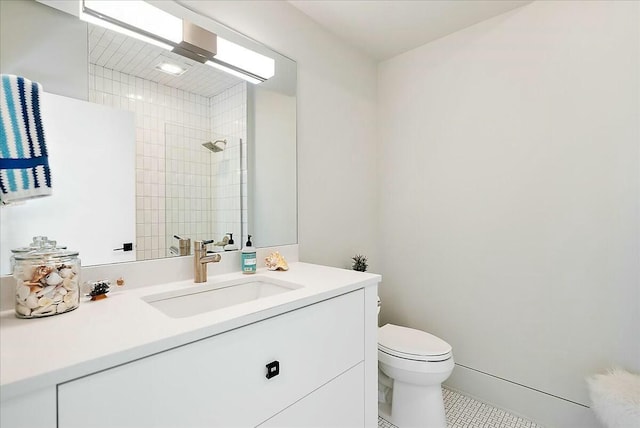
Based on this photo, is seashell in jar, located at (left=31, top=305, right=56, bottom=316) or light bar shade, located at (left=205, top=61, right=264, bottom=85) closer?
seashell in jar, located at (left=31, top=305, right=56, bottom=316)

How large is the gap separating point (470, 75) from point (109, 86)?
6.34 ft

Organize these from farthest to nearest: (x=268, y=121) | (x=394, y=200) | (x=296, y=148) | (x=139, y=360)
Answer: (x=394, y=200)
(x=296, y=148)
(x=268, y=121)
(x=139, y=360)

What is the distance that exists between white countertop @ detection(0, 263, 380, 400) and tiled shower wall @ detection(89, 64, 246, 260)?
28cm

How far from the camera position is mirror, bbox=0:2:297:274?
3.33 feet

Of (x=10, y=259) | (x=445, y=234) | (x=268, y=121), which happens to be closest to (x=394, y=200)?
(x=445, y=234)

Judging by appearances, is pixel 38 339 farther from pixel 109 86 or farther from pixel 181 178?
pixel 109 86

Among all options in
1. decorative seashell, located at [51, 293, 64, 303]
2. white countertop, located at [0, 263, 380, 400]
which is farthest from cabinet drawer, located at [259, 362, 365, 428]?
decorative seashell, located at [51, 293, 64, 303]

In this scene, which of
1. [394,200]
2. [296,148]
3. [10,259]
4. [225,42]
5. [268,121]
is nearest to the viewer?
[10,259]

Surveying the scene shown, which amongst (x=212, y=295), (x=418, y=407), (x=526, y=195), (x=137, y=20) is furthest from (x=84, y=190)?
(x=526, y=195)

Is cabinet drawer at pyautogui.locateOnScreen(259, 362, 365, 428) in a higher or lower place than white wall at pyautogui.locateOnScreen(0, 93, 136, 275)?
lower

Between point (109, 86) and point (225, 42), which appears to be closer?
point (109, 86)

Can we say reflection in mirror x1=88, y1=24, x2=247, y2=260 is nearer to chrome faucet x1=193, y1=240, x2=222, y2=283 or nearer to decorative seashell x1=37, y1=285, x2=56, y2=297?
chrome faucet x1=193, y1=240, x2=222, y2=283

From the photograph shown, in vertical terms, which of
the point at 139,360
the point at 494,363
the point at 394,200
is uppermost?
the point at 394,200

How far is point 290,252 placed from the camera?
1.71 metres
